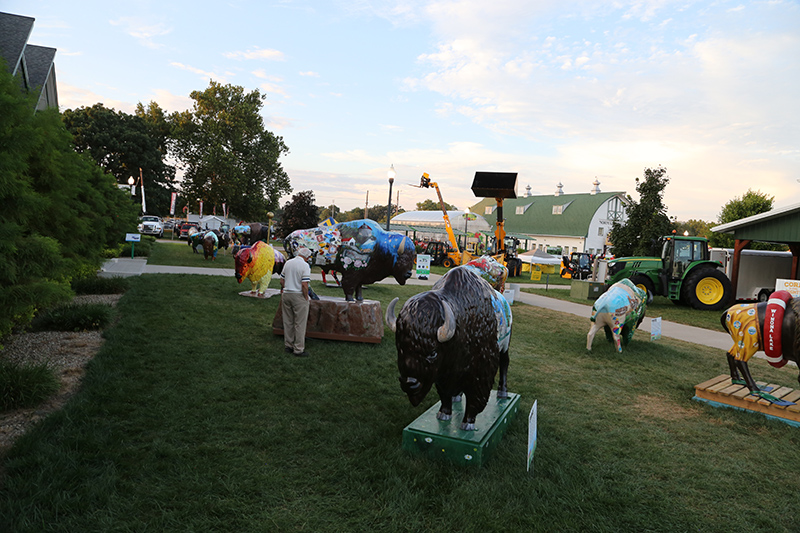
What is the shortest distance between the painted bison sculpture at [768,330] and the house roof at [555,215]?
41.3 metres

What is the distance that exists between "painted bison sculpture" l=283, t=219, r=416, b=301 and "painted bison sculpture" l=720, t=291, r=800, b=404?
5.04 meters

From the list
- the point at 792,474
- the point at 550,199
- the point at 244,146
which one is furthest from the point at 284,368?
the point at 550,199

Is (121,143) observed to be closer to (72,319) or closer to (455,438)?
(72,319)

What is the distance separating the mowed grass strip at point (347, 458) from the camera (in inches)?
118

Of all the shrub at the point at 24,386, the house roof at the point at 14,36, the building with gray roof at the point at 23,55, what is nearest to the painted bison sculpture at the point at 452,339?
the shrub at the point at 24,386

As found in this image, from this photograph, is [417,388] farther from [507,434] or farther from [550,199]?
[550,199]

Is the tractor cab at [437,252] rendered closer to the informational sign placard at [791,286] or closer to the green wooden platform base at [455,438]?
the informational sign placard at [791,286]

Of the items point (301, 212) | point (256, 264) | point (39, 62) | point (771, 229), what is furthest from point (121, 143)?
point (771, 229)

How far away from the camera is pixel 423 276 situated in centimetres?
1764

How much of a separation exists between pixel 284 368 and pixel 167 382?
1471mm

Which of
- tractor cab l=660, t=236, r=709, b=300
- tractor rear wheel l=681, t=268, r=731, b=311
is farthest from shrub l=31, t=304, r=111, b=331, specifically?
tractor rear wheel l=681, t=268, r=731, b=311

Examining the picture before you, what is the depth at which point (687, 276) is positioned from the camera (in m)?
14.9

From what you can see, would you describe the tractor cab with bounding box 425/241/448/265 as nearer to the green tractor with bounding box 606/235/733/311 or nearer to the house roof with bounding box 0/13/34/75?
the green tractor with bounding box 606/235/733/311

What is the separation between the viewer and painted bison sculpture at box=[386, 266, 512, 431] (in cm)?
314
